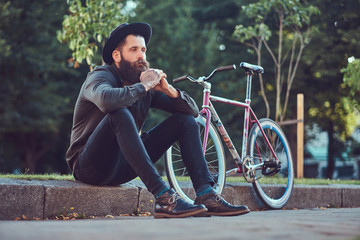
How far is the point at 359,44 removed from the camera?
1523 cm

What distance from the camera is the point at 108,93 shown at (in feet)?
12.2

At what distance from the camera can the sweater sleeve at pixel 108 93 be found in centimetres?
367

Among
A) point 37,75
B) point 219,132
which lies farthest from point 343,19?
point 219,132

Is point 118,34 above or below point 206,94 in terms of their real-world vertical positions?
above

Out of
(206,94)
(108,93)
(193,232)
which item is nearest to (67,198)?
(108,93)

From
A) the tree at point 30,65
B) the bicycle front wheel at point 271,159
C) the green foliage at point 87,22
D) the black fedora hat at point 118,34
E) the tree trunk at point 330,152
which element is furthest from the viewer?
the tree trunk at point 330,152

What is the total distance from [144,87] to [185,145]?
53cm

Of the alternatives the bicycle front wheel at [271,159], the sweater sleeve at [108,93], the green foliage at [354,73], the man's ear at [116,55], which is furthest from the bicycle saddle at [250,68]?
the green foliage at [354,73]

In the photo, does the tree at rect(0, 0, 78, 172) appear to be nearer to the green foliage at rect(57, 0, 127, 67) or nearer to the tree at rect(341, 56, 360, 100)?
the green foliage at rect(57, 0, 127, 67)

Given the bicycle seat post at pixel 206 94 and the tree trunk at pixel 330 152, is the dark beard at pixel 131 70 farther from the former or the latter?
the tree trunk at pixel 330 152

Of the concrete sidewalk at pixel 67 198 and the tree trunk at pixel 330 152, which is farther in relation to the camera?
the tree trunk at pixel 330 152

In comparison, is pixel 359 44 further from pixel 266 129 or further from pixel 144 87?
pixel 144 87

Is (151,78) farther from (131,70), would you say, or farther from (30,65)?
(30,65)

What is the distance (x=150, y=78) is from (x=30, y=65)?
14.7 m
